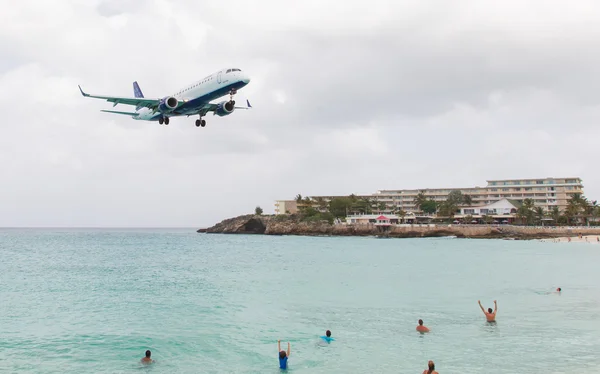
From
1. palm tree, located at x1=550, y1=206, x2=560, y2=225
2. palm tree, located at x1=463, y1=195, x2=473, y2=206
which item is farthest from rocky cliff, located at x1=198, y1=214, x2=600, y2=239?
palm tree, located at x1=463, y1=195, x2=473, y2=206

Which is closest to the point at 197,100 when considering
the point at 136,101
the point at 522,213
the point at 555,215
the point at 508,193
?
the point at 136,101

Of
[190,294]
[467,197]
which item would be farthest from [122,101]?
[467,197]

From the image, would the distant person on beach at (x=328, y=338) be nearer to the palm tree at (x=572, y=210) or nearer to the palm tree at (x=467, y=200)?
the palm tree at (x=572, y=210)

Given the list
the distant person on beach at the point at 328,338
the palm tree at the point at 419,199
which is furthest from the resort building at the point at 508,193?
the distant person on beach at the point at 328,338

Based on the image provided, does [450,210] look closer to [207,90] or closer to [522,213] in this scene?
[522,213]

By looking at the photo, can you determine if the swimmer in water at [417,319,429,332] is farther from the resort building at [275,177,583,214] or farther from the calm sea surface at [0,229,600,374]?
the resort building at [275,177,583,214]

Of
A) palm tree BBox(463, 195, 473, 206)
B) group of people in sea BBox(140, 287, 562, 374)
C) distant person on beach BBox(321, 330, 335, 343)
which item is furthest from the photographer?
palm tree BBox(463, 195, 473, 206)
